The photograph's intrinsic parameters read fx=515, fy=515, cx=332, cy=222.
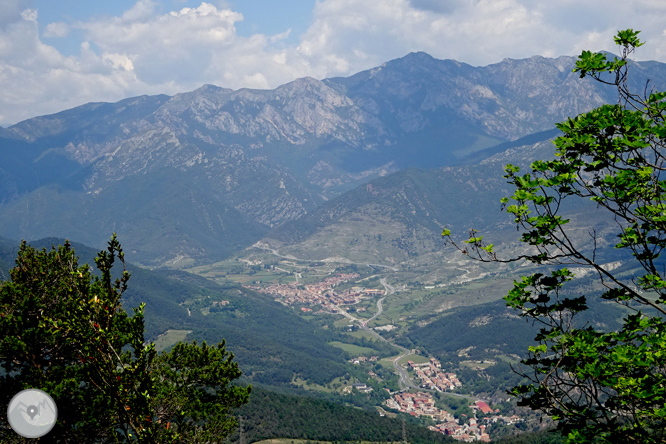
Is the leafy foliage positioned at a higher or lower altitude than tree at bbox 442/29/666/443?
lower

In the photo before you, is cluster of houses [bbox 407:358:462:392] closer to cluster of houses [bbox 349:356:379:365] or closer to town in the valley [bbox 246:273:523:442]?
town in the valley [bbox 246:273:523:442]

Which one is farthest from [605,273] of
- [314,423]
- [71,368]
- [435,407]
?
[435,407]

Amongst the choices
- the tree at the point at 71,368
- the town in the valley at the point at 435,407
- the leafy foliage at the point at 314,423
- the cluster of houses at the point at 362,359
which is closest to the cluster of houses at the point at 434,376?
the town in the valley at the point at 435,407

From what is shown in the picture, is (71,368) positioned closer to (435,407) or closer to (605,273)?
(605,273)

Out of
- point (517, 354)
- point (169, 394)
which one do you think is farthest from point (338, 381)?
point (169, 394)

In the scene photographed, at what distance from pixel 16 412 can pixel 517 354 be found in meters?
177

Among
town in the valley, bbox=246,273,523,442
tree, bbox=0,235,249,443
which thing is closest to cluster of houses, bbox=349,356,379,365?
town in the valley, bbox=246,273,523,442

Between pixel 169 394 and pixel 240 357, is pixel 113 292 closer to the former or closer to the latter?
pixel 169 394

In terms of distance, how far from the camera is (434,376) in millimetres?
162625

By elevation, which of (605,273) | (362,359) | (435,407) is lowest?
(435,407)

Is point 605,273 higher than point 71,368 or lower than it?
higher

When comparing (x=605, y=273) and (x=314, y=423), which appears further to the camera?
(x=314, y=423)

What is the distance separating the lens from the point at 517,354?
17075 centimetres

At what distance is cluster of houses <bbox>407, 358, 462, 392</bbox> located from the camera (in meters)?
155
